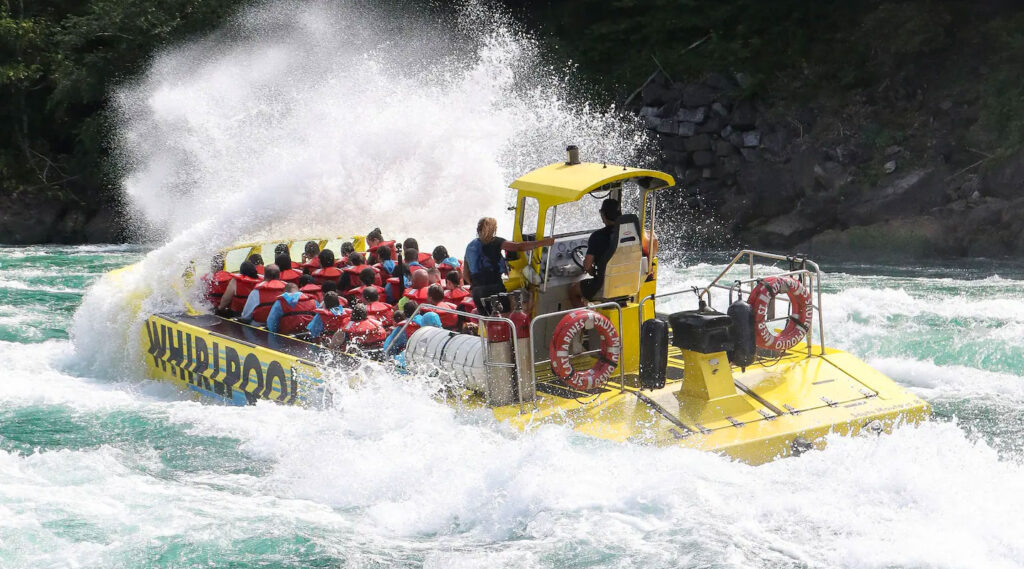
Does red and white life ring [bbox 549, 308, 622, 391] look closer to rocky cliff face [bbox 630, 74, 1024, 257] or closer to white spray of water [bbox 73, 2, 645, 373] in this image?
white spray of water [bbox 73, 2, 645, 373]

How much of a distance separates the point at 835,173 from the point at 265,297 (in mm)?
15549

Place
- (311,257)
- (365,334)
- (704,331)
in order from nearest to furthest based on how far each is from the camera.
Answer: (704,331)
(365,334)
(311,257)

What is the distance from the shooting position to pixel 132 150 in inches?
1153

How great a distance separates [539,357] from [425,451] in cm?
132

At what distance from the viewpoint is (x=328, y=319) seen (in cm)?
988

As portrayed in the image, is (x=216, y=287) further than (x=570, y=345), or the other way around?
(x=216, y=287)

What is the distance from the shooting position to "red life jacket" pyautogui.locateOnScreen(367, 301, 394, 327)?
32.0 ft

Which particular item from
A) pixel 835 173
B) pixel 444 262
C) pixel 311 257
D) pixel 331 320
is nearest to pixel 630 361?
pixel 331 320

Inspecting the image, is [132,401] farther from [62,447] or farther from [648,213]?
[648,213]

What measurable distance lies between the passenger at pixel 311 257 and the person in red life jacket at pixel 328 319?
173cm

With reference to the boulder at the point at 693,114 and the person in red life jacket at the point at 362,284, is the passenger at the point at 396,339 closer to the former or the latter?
the person in red life jacket at the point at 362,284

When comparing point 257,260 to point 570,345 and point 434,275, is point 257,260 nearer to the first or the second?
point 434,275

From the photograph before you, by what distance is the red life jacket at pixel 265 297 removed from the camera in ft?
35.1

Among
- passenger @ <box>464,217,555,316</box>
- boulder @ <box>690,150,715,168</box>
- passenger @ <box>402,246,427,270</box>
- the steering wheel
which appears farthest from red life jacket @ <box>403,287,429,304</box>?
boulder @ <box>690,150,715,168</box>
